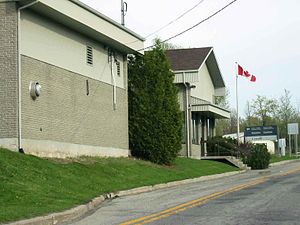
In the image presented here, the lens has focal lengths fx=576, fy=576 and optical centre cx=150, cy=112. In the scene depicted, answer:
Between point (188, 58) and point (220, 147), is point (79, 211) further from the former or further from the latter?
point (188, 58)

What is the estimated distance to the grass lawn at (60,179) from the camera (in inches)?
506

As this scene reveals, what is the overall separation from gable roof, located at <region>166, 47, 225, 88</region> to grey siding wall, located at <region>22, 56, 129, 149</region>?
11.8 metres

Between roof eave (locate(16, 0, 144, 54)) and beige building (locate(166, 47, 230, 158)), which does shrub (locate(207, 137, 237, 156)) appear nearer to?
beige building (locate(166, 47, 230, 158))

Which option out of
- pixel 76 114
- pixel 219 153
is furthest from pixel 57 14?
pixel 219 153

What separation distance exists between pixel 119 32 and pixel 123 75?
280 cm

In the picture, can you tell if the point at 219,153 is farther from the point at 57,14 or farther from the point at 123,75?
the point at 57,14

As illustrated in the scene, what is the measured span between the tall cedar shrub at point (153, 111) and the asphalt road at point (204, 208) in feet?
33.7

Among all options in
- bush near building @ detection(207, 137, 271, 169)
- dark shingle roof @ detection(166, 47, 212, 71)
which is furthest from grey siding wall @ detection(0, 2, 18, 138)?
bush near building @ detection(207, 137, 271, 169)

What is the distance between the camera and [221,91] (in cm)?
4838

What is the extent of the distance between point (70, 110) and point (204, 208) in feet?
34.1

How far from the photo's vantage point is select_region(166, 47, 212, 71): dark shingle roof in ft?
130

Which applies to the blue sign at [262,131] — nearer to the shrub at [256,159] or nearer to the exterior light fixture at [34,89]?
the shrub at [256,159]

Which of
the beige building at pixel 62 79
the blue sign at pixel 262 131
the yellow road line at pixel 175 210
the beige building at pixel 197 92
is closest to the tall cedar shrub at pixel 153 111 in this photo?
the beige building at pixel 62 79

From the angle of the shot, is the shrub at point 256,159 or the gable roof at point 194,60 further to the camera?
the gable roof at point 194,60
